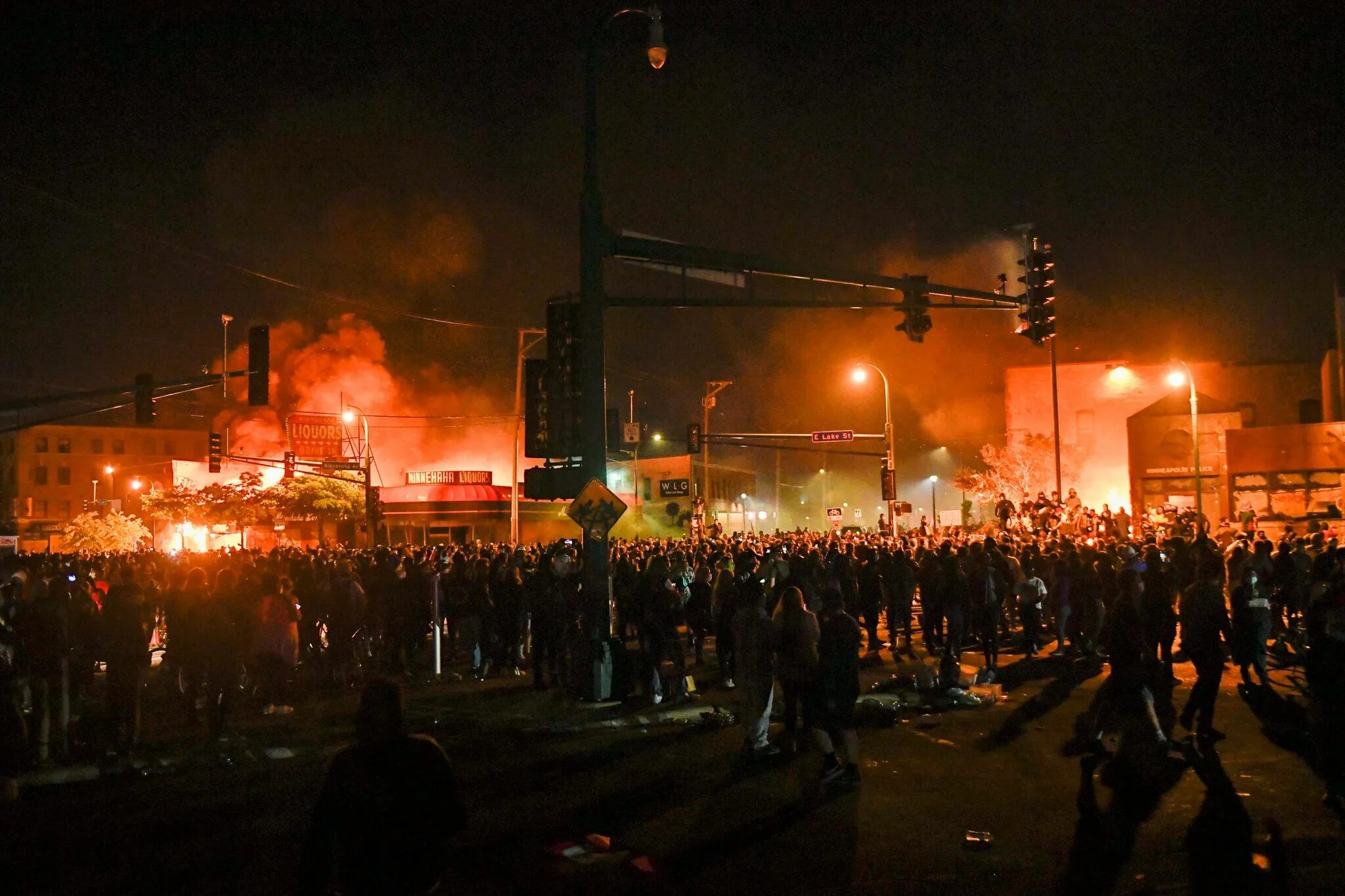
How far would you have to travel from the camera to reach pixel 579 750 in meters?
9.98

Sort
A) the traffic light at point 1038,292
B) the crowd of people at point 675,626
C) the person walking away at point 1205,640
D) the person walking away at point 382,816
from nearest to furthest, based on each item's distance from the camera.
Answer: the person walking away at point 382,816 → the crowd of people at point 675,626 → the person walking away at point 1205,640 → the traffic light at point 1038,292

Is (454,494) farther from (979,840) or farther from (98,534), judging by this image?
(979,840)

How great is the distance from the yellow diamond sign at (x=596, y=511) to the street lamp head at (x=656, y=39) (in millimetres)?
5508

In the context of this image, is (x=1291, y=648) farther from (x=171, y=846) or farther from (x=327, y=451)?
(x=327, y=451)

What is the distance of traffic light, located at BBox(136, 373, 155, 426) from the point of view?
17422mm

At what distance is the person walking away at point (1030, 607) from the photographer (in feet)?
50.4

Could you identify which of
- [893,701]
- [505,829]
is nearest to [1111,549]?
[893,701]

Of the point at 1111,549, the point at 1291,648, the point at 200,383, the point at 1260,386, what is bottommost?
the point at 1291,648

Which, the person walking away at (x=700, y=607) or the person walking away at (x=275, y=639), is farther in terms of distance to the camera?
the person walking away at (x=700, y=607)

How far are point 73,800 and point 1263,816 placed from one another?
32.0ft

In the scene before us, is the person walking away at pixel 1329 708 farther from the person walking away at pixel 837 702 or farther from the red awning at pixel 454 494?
the red awning at pixel 454 494

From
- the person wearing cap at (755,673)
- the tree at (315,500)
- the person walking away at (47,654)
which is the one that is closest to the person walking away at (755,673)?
the person wearing cap at (755,673)

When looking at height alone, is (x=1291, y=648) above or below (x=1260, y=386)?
below

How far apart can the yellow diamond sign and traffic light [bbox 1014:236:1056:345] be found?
249 inches
